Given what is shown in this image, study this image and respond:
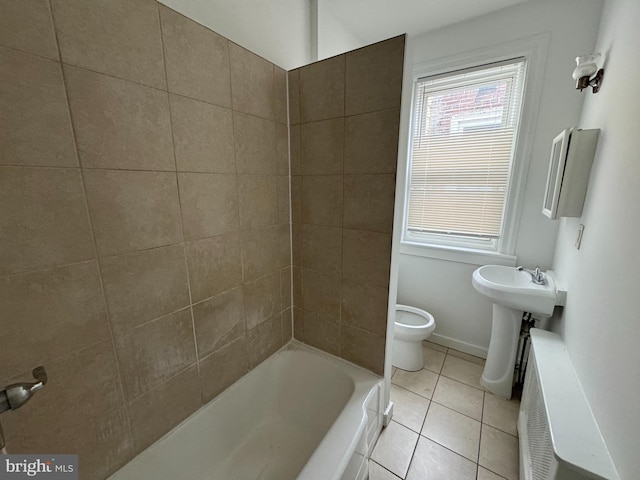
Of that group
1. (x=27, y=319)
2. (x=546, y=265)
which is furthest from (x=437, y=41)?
(x=27, y=319)

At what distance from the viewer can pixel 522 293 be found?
151 cm

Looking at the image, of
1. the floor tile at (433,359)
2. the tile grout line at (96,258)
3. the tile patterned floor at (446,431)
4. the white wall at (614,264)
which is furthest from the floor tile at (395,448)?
the tile grout line at (96,258)

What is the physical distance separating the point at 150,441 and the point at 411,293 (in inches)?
83.4

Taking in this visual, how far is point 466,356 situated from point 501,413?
22.3 inches

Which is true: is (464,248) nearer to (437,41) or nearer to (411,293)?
(411,293)

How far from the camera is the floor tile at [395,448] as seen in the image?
1312 mm

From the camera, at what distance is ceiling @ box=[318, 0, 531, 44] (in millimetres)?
1622

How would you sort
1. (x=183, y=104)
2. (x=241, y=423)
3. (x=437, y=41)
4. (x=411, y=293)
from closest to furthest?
1. (x=183, y=104)
2. (x=241, y=423)
3. (x=437, y=41)
4. (x=411, y=293)

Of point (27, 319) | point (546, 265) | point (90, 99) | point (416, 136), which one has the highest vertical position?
point (416, 136)

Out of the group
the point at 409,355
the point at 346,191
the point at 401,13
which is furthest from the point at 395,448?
the point at 401,13

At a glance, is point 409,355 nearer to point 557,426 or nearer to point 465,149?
point 557,426

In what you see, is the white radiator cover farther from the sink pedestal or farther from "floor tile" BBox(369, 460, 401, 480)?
"floor tile" BBox(369, 460, 401, 480)

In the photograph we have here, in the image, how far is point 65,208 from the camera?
0.75 m

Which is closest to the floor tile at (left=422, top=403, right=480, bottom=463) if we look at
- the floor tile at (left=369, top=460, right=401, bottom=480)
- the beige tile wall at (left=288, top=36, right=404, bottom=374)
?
the floor tile at (left=369, top=460, right=401, bottom=480)
